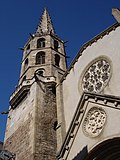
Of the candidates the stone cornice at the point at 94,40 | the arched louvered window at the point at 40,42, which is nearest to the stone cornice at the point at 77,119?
the stone cornice at the point at 94,40

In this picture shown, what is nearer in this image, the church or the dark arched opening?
the dark arched opening

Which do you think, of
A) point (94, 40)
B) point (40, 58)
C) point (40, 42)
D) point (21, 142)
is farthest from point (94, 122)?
point (40, 42)

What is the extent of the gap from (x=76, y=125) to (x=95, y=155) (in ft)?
5.34

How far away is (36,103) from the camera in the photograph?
1418cm

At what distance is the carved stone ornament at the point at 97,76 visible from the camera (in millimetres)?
12016

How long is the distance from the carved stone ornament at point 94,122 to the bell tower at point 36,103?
2.79m

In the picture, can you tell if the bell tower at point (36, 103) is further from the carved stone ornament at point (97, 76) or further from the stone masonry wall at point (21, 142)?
the carved stone ornament at point (97, 76)

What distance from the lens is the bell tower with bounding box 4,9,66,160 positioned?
12727 millimetres

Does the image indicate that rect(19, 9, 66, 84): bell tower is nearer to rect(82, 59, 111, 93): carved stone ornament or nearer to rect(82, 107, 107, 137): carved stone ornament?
rect(82, 59, 111, 93): carved stone ornament

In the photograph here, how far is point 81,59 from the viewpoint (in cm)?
1420

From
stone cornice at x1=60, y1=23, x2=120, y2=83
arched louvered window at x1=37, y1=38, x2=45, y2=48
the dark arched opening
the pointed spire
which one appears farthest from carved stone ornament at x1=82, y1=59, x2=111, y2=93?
the pointed spire

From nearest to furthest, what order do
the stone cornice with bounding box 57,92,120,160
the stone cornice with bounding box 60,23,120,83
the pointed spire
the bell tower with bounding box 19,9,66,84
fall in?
1. the stone cornice with bounding box 57,92,120,160
2. the stone cornice with bounding box 60,23,120,83
3. the bell tower with bounding box 19,9,66,84
4. the pointed spire

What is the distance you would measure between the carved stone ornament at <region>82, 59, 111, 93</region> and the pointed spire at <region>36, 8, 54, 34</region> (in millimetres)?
9871

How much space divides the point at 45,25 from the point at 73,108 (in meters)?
13.1
